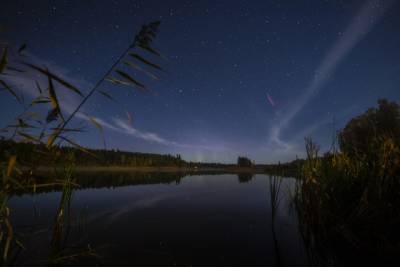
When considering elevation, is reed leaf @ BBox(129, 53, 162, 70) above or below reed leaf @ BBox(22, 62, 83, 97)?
above

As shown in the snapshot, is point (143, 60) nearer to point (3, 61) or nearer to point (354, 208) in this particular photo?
point (3, 61)

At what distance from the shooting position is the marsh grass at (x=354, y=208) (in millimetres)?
3500

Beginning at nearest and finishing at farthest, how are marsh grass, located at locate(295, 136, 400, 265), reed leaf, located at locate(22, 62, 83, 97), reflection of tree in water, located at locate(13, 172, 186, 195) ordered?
reed leaf, located at locate(22, 62, 83, 97) → marsh grass, located at locate(295, 136, 400, 265) → reflection of tree in water, located at locate(13, 172, 186, 195)

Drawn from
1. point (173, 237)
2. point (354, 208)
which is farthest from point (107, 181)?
point (354, 208)

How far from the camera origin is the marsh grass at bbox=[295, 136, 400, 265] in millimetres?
3500

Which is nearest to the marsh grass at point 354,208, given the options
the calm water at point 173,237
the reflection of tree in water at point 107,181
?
the calm water at point 173,237

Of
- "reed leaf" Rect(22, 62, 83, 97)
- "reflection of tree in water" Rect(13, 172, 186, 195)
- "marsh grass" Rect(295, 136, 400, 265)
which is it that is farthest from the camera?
"reflection of tree in water" Rect(13, 172, 186, 195)

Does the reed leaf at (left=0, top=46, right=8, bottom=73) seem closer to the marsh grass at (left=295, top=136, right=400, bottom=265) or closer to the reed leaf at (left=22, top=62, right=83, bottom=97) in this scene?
the reed leaf at (left=22, top=62, right=83, bottom=97)

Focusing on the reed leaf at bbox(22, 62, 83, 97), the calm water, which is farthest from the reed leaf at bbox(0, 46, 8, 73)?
the calm water

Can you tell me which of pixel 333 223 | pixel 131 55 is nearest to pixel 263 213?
pixel 333 223

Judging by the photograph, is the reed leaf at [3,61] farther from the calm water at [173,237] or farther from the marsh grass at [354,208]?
the marsh grass at [354,208]

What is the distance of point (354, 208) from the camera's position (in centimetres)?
409

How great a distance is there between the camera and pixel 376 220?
3.54 metres

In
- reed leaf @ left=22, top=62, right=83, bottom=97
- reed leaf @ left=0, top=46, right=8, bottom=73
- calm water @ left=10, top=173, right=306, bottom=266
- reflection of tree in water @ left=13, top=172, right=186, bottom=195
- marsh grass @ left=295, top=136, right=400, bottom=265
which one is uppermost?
reed leaf @ left=0, top=46, right=8, bottom=73
